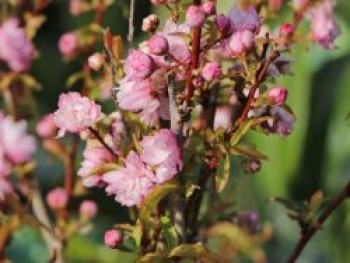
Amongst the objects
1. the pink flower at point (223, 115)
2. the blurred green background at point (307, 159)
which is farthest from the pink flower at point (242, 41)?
the blurred green background at point (307, 159)

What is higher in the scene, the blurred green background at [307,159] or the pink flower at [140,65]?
the pink flower at [140,65]

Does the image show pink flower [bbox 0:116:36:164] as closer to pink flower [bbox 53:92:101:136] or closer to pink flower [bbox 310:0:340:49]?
pink flower [bbox 53:92:101:136]

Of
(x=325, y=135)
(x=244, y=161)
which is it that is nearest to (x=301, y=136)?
(x=325, y=135)

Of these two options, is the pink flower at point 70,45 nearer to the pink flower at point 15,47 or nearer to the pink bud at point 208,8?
the pink flower at point 15,47

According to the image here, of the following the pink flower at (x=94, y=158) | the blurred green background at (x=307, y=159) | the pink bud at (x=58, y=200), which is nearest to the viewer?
the pink flower at (x=94, y=158)

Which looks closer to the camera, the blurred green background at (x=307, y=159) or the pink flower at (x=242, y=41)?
the pink flower at (x=242, y=41)

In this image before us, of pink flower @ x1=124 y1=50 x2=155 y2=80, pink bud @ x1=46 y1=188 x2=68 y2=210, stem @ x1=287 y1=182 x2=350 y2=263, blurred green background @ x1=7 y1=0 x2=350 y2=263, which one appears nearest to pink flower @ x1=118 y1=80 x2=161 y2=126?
pink flower @ x1=124 y1=50 x2=155 y2=80
